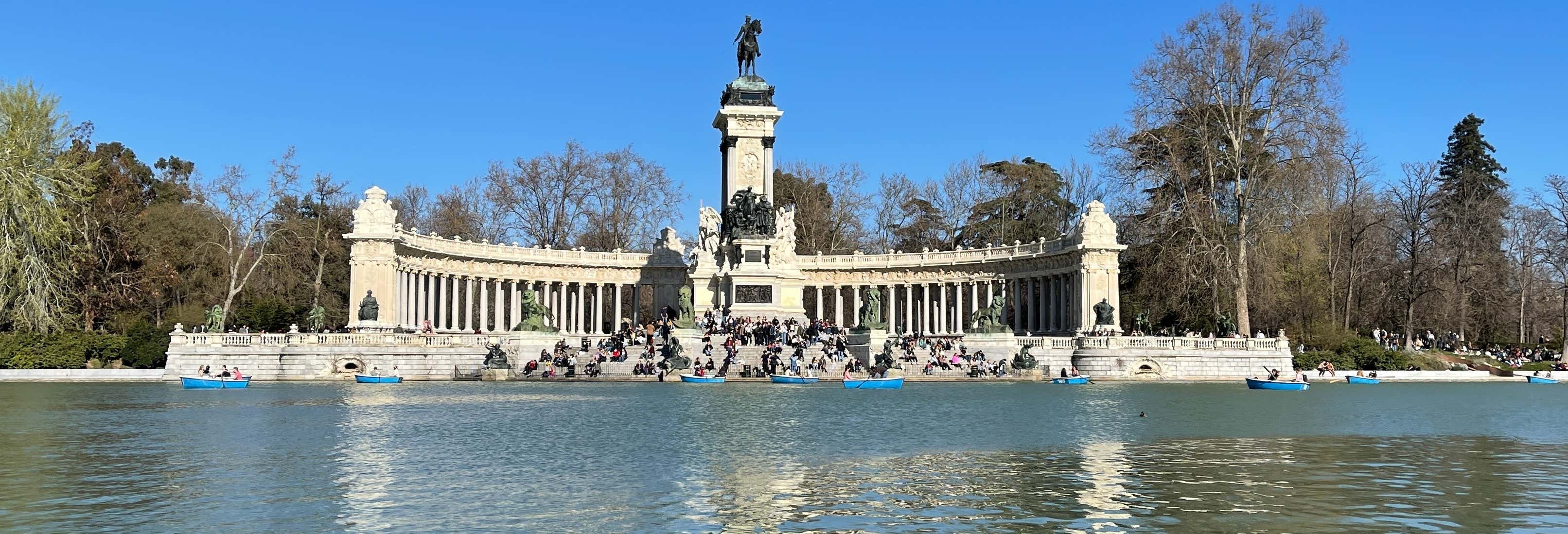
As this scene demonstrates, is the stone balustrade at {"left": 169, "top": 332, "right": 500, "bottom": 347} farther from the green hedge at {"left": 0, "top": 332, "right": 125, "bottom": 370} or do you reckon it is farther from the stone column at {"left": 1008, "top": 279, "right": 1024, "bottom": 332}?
the stone column at {"left": 1008, "top": 279, "right": 1024, "bottom": 332}

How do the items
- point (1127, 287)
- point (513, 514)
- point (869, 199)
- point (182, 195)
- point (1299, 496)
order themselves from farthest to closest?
point (869, 199)
point (182, 195)
point (1127, 287)
point (1299, 496)
point (513, 514)

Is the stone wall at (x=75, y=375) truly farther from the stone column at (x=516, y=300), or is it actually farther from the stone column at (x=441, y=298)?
the stone column at (x=516, y=300)

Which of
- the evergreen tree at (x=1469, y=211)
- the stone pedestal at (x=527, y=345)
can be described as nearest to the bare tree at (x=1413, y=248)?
the evergreen tree at (x=1469, y=211)

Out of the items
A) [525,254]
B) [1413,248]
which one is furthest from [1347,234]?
[525,254]

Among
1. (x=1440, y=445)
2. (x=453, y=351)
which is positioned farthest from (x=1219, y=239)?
(x=1440, y=445)

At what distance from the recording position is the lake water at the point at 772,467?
13727mm

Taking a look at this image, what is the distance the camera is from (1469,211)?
67875 millimetres

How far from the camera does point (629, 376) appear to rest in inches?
1768

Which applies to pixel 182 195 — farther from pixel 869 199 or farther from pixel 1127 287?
pixel 1127 287

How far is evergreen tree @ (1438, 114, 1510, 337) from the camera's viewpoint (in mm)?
66500

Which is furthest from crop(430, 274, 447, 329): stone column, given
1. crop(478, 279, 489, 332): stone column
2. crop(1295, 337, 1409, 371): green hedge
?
crop(1295, 337, 1409, 371): green hedge

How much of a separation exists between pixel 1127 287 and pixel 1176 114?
13322 mm

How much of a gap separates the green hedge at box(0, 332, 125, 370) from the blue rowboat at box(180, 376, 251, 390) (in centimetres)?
977

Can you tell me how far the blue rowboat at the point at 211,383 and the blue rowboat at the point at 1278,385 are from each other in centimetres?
3132
